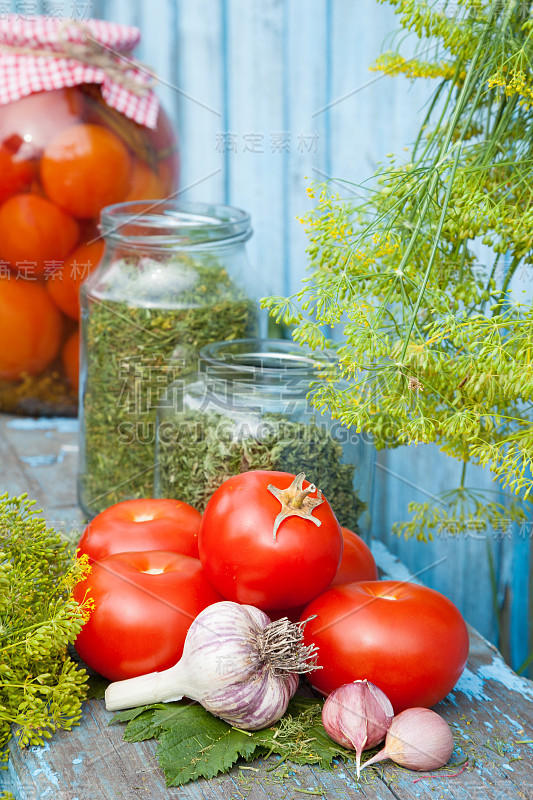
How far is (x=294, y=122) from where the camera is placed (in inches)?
50.7

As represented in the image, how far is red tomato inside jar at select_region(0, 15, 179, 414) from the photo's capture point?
49.9 inches

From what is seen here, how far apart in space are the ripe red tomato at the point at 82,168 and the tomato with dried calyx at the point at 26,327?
15 centimetres

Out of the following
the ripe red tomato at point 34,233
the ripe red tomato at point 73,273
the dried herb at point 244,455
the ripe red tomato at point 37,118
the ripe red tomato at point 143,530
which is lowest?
the ripe red tomato at point 143,530

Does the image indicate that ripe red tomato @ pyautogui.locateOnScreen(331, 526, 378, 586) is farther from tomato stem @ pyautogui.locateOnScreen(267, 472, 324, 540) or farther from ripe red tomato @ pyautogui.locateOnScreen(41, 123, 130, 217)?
ripe red tomato @ pyautogui.locateOnScreen(41, 123, 130, 217)

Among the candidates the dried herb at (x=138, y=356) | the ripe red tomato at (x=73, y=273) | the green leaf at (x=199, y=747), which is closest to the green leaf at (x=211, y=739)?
the green leaf at (x=199, y=747)

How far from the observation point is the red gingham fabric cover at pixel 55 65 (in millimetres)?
1250

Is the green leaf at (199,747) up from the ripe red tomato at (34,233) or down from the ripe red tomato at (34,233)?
down

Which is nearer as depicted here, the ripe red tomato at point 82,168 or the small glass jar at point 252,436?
the small glass jar at point 252,436

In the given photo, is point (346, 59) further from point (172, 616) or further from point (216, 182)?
point (172, 616)

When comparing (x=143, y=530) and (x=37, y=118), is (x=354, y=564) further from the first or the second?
(x=37, y=118)

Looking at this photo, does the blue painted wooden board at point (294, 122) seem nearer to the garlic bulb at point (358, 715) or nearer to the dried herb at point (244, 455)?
the dried herb at point (244, 455)

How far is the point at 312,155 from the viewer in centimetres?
125

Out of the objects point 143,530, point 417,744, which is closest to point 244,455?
point 143,530

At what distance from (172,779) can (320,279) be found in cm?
42
